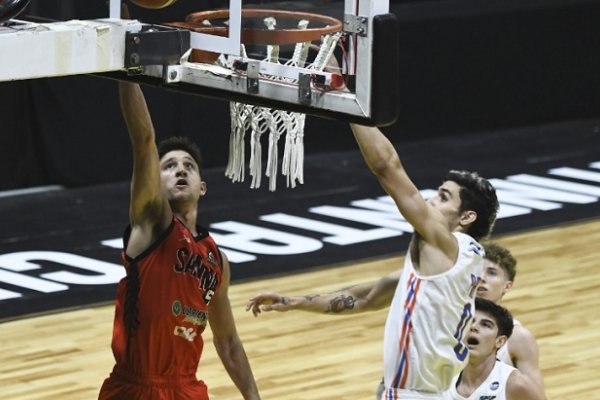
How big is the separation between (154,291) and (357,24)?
6.20 ft

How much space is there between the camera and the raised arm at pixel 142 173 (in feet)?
20.5

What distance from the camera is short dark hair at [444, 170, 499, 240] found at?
20.6ft

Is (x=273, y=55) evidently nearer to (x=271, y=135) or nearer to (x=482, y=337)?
(x=271, y=135)

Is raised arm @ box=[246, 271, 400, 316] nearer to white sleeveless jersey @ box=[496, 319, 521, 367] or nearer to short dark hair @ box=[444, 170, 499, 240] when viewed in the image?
short dark hair @ box=[444, 170, 499, 240]

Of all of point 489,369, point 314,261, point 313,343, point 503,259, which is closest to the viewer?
point 489,369

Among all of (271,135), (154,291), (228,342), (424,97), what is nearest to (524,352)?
(228,342)

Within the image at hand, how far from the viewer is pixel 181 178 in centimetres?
657

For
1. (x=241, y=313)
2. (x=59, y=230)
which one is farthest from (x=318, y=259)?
(x=59, y=230)

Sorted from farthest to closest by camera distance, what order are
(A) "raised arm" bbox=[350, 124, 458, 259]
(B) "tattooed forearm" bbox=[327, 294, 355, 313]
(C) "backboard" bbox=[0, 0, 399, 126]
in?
(B) "tattooed forearm" bbox=[327, 294, 355, 313] → (A) "raised arm" bbox=[350, 124, 458, 259] → (C) "backboard" bbox=[0, 0, 399, 126]

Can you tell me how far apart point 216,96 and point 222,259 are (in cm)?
150

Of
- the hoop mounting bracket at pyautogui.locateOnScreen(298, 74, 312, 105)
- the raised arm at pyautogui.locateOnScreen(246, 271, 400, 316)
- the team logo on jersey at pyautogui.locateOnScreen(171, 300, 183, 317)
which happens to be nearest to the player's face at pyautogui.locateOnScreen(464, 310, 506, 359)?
the raised arm at pyautogui.locateOnScreen(246, 271, 400, 316)

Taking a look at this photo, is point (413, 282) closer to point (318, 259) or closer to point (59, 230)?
point (318, 259)

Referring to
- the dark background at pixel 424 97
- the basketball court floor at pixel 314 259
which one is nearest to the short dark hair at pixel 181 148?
the basketball court floor at pixel 314 259

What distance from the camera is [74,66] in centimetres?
486
